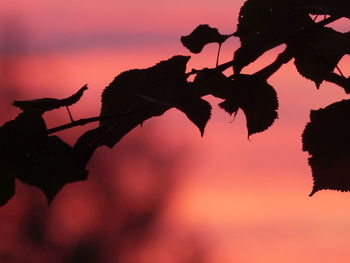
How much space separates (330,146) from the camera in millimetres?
1693

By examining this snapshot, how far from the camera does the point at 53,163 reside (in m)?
1.56

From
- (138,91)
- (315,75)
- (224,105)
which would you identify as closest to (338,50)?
(315,75)

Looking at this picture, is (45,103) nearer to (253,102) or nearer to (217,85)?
(217,85)

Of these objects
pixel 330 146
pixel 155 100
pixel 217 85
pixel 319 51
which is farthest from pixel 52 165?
pixel 319 51

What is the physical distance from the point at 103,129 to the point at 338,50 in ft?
2.04

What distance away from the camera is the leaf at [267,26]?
1.59 meters

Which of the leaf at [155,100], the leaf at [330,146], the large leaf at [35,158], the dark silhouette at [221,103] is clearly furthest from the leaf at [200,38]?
the large leaf at [35,158]

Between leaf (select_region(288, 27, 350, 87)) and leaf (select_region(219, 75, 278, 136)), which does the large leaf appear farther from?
leaf (select_region(288, 27, 350, 87))

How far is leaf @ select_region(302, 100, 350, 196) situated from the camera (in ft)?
5.53

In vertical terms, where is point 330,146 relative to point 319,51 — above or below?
below

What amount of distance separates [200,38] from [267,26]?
1.50 ft

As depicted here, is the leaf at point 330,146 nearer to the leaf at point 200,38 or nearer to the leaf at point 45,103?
the leaf at point 200,38

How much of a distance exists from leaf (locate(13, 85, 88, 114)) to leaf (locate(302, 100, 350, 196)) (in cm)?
57

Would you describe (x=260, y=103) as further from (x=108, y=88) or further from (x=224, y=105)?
(x=108, y=88)
